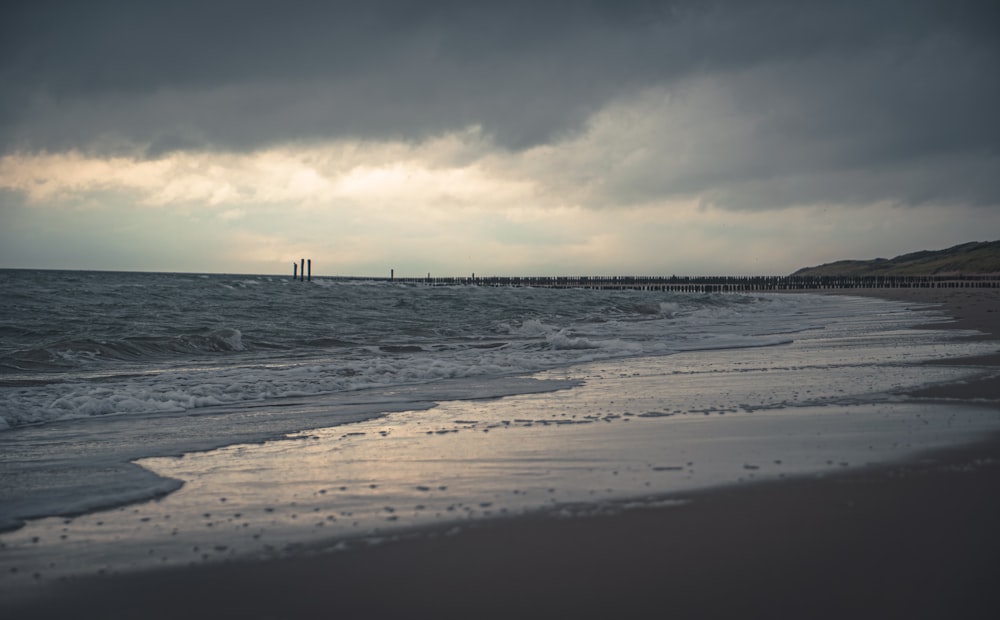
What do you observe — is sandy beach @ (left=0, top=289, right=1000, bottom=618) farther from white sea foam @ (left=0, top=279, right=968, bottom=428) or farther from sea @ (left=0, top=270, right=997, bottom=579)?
white sea foam @ (left=0, top=279, right=968, bottom=428)

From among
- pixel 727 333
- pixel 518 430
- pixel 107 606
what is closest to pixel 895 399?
pixel 518 430

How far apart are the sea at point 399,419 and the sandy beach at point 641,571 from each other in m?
0.32

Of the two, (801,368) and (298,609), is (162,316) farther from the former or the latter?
(298,609)

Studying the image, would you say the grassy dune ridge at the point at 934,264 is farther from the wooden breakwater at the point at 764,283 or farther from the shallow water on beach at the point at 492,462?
the shallow water on beach at the point at 492,462

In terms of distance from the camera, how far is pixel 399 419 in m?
6.40

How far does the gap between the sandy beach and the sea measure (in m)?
0.32

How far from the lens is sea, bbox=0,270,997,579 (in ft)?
12.3

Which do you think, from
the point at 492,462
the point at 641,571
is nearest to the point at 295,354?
the point at 492,462

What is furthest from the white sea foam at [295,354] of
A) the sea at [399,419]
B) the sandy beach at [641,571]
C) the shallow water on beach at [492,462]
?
the sandy beach at [641,571]

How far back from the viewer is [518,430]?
5594 mm

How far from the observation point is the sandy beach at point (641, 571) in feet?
7.96

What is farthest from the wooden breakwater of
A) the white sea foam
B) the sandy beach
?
the sandy beach

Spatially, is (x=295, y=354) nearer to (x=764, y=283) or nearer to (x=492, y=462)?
(x=492, y=462)

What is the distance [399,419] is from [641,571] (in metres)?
3.99
